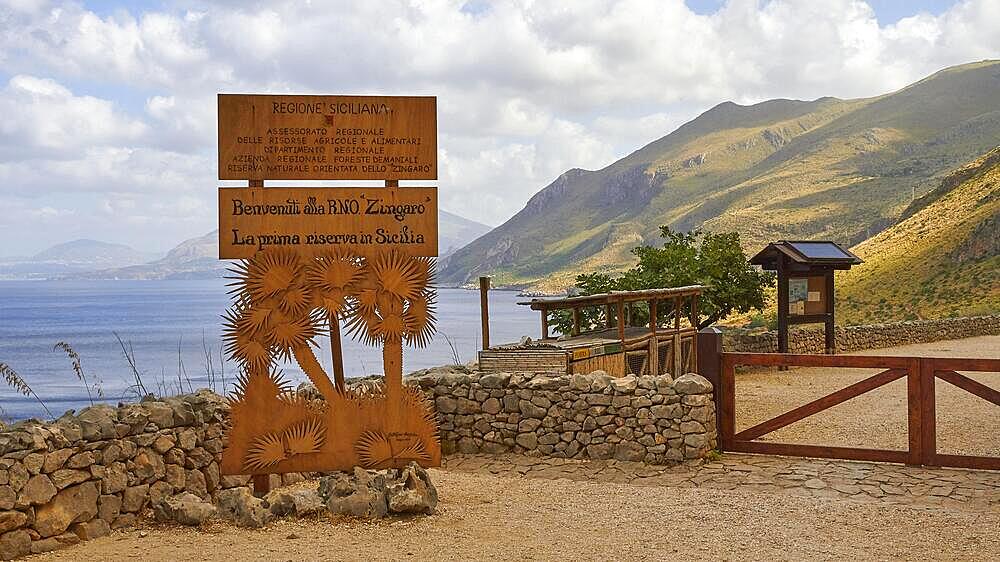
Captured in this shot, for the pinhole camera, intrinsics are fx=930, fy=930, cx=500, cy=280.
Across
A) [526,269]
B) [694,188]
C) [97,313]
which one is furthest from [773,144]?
[97,313]

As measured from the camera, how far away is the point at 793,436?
36.9ft

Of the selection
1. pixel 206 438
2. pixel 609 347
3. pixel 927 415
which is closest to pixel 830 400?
pixel 927 415

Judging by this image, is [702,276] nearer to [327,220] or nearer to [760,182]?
[327,220]

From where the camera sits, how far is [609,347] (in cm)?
1272

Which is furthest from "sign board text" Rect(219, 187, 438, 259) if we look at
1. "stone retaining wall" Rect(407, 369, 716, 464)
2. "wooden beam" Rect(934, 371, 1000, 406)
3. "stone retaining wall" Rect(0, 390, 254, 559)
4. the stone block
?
"wooden beam" Rect(934, 371, 1000, 406)

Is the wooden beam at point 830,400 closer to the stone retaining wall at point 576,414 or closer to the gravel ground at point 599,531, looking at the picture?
the stone retaining wall at point 576,414

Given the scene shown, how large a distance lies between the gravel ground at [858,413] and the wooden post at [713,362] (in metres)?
1.48

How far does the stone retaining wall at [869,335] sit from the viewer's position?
19.8 metres

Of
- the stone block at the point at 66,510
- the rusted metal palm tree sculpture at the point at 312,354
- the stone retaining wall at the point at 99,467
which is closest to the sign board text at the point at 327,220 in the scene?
the rusted metal palm tree sculpture at the point at 312,354

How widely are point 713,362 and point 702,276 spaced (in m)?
11.0

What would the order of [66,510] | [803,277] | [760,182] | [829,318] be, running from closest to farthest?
[66,510], [803,277], [829,318], [760,182]

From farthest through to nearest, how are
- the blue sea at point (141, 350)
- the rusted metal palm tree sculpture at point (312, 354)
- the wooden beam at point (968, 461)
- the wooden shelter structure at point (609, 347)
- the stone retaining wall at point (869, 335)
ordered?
the blue sea at point (141, 350) → the stone retaining wall at point (869, 335) → the wooden shelter structure at point (609, 347) → the wooden beam at point (968, 461) → the rusted metal palm tree sculpture at point (312, 354)

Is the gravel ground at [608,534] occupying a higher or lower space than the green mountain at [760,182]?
lower

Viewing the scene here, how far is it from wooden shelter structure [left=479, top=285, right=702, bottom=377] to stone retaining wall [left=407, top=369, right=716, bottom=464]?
118 centimetres
